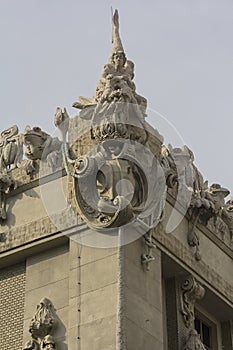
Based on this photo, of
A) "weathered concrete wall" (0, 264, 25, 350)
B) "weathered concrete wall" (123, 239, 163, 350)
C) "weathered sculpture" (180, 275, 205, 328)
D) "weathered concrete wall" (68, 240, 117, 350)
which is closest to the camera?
"weathered concrete wall" (68, 240, 117, 350)

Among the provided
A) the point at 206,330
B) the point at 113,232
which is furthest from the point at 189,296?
the point at 113,232

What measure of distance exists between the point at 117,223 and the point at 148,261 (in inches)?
48.1

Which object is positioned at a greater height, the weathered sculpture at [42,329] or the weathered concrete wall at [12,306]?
the weathered concrete wall at [12,306]

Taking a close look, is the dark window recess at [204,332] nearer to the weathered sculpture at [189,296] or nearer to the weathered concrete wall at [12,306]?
the weathered sculpture at [189,296]

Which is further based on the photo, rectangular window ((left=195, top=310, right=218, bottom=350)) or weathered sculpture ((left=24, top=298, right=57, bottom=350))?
rectangular window ((left=195, top=310, right=218, bottom=350))

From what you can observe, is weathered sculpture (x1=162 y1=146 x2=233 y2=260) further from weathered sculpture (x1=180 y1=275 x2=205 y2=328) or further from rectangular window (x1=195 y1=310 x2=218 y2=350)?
rectangular window (x1=195 y1=310 x2=218 y2=350)

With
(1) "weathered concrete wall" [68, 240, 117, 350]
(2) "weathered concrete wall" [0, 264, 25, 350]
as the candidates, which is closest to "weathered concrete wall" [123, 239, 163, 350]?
(1) "weathered concrete wall" [68, 240, 117, 350]

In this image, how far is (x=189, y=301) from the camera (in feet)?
95.5

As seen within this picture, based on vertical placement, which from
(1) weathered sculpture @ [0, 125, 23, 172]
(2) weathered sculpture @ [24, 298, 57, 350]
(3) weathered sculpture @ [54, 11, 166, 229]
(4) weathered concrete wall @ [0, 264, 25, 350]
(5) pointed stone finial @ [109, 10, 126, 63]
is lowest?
(2) weathered sculpture @ [24, 298, 57, 350]

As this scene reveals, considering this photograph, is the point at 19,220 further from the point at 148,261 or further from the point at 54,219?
the point at 148,261

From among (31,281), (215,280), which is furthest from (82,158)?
(215,280)

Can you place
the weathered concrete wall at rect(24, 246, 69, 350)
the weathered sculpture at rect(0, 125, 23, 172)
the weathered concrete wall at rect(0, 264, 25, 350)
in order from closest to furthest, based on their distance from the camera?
Answer: the weathered concrete wall at rect(24, 246, 69, 350) → the weathered concrete wall at rect(0, 264, 25, 350) → the weathered sculpture at rect(0, 125, 23, 172)

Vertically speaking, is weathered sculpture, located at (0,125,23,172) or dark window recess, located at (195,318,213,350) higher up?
weathered sculpture, located at (0,125,23,172)

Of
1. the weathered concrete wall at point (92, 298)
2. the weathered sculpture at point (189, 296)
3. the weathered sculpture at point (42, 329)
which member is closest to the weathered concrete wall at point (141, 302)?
the weathered concrete wall at point (92, 298)
